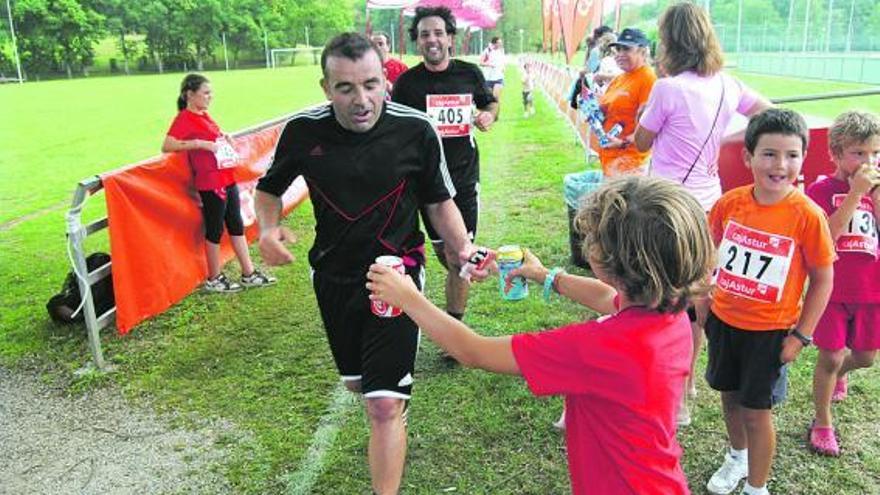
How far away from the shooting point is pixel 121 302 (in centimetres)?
529

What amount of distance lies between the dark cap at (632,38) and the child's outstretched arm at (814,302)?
2.74 metres

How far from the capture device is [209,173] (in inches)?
247

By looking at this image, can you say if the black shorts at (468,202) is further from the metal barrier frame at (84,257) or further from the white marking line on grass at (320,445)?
the metal barrier frame at (84,257)

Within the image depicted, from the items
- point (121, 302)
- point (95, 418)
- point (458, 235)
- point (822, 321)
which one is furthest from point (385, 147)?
point (121, 302)

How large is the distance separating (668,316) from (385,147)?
152 centimetres

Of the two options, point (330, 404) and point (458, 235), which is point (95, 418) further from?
point (458, 235)

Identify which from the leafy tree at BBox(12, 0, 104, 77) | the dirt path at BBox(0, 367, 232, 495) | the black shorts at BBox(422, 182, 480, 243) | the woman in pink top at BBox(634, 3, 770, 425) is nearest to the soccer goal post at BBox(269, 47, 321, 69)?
the leafy tree at BBox(12, 0, 104, 77)

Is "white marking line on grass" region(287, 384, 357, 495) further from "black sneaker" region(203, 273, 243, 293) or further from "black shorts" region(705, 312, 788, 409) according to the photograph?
"black sneaker" region(203, 273, 243, 293)

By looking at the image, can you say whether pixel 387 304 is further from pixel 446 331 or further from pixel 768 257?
pixel 768 257

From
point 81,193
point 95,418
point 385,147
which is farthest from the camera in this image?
point 81,193

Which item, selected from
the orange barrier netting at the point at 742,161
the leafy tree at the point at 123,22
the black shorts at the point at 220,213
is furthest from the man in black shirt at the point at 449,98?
the leafy tree at the point at 123,22

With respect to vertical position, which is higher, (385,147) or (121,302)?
(385,147)

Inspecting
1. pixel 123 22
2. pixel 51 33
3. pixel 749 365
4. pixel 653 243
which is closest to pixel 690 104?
pixel 749 365

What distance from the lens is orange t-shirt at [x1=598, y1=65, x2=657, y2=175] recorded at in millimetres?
5195
